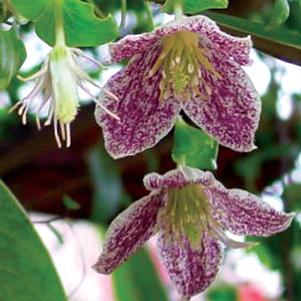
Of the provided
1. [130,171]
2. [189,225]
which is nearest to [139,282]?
[130,171]

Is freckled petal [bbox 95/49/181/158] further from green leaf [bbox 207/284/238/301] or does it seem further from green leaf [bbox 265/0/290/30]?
green leaf [bbox 207/284/238/301]

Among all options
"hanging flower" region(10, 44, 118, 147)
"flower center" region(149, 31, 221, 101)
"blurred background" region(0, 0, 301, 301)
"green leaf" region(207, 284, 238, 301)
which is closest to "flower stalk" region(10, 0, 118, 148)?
"hanging flower" region(10, 44, 118, 147)

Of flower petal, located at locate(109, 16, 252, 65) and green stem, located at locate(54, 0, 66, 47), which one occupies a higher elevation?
green stem, located at locate(54, 0, 66, 47)

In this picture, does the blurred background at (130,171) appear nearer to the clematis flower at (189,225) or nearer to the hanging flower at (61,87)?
the clematis flower at (189,225)

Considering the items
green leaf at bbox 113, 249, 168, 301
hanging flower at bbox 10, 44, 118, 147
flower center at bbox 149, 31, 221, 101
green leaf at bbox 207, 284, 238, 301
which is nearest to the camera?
hanging flower at bbox 10, 44, 118, 147

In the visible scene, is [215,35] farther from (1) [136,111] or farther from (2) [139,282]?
(2) [139,282]

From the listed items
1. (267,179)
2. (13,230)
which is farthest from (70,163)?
(13,230)

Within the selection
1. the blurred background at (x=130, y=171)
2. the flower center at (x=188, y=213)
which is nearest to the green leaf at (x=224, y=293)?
the blurred background at (x=130, y=171)
